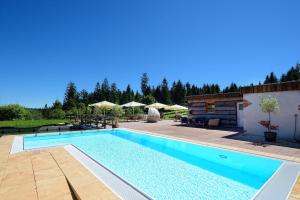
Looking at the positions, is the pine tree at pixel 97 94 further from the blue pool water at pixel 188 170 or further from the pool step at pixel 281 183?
the pool step at pixel 281 183

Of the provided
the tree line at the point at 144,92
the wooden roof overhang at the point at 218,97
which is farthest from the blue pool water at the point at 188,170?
the tree line at the point at 144,92

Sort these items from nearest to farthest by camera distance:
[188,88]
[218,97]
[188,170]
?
1. [188,170]
2. [218,97]
3. [188,88]

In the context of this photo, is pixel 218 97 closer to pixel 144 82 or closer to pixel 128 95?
pixel 128 95

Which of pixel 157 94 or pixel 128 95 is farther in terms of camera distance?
pixel 157 94

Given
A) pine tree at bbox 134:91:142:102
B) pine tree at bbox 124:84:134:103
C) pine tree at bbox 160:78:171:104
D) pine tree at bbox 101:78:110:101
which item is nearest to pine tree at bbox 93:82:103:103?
pine tree at bbox 101:78:110:101

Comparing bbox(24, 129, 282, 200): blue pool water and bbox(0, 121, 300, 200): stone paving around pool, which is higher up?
bbox(0, 121, 300, 200): stone paving around pool

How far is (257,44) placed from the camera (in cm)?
1479

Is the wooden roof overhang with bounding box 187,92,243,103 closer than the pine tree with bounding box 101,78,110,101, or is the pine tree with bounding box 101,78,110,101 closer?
the wooden roof overhang with bounding box 187,92,243,103

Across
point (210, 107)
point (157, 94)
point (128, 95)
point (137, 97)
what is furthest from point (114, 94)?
point (210, 107)

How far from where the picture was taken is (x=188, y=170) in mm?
5367

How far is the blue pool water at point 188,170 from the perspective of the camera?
408cm

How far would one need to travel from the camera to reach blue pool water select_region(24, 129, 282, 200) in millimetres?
4082

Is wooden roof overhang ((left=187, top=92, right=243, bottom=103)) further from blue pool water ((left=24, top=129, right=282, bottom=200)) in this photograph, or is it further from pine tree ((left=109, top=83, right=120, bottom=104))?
pine tree ((left=109, top=83, right=120, bottom=104))

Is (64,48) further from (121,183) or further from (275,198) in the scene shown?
(275,198)
